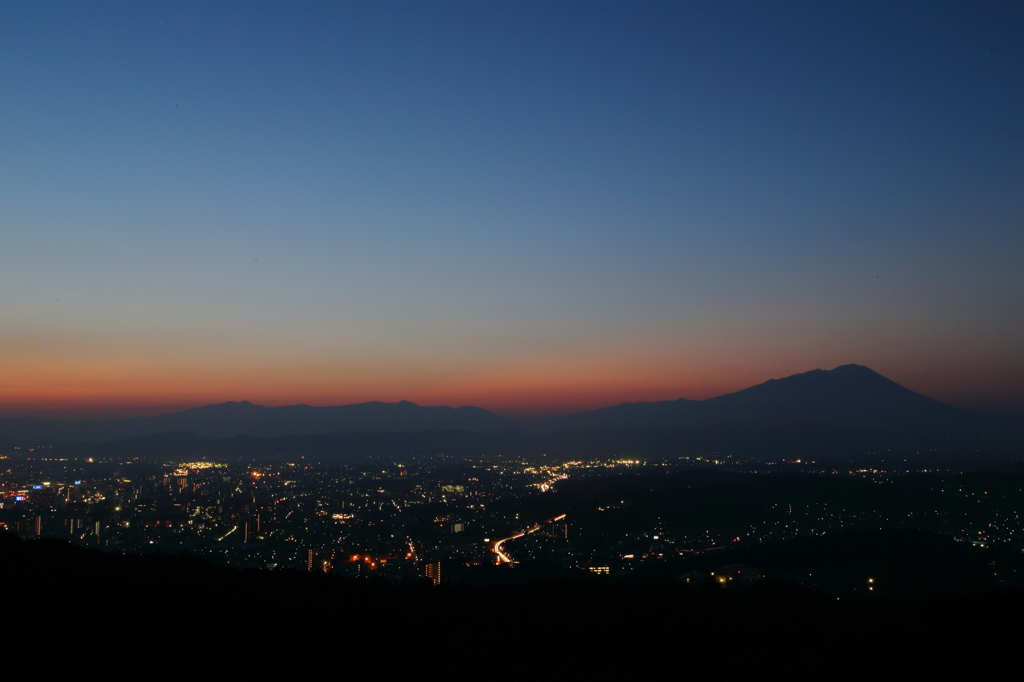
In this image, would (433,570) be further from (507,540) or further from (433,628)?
(433,628)

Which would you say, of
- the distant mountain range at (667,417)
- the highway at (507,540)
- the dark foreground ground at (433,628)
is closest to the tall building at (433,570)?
the highway at (507,540)

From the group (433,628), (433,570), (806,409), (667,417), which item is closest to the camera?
(433,628)

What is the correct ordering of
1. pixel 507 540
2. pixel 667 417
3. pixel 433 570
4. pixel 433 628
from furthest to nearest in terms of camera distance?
pixel 667 417, pixel 507 540, pixel 433 570, pixel 433 628

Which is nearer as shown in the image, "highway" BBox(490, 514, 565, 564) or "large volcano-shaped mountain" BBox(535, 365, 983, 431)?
"highway" BBox(490, 514, 565, 564)

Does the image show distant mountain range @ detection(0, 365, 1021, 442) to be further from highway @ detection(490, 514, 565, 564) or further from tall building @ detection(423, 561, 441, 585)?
tall building @ detection(423, 561, 441, 585)

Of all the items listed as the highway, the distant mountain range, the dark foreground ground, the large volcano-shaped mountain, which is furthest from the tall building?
the large volcano-shaped mountain

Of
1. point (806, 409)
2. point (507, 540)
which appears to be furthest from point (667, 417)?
point (507, 540)

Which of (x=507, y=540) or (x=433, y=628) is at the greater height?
(x=433, y=628)

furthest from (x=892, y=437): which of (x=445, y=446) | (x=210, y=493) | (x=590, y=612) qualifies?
(x=590, y=612)
